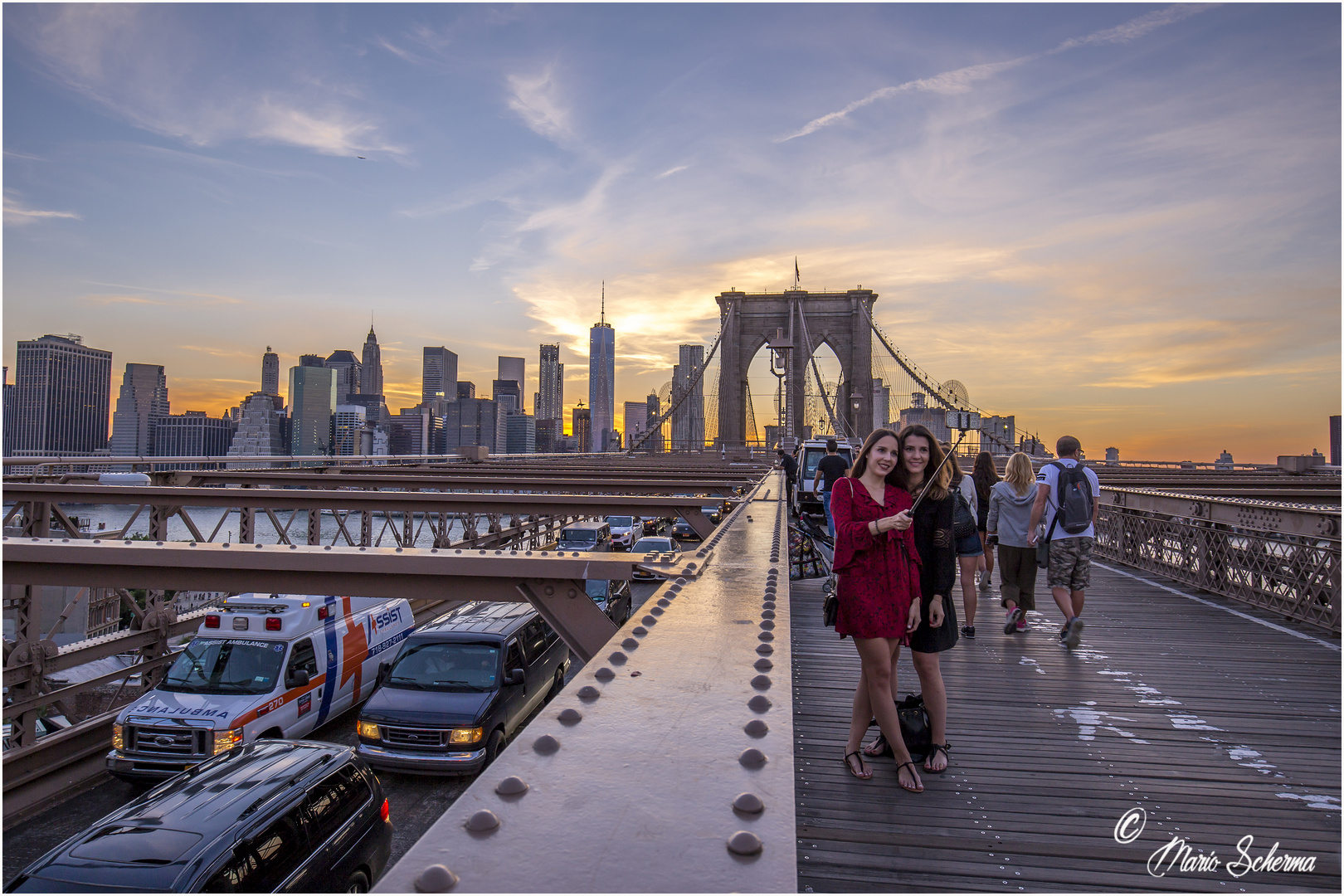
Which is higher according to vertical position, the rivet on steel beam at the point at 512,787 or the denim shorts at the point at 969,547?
the rivet on steel beam at the point at 512,787

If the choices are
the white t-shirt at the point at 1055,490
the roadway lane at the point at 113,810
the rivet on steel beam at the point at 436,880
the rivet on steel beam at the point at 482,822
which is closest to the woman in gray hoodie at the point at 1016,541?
the white t-shirt at the point at 1055,490

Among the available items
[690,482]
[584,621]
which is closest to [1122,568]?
[690,482]

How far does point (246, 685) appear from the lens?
9.08 m

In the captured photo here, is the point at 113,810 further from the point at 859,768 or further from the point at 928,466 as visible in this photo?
the point at 928,466

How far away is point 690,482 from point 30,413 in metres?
86.5

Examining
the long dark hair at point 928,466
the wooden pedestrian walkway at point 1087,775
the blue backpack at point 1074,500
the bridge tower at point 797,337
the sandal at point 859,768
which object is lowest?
the wooden pedestrian walkway at point 1087,775

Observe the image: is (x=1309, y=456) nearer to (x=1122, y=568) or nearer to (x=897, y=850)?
(x=1122, y=568)

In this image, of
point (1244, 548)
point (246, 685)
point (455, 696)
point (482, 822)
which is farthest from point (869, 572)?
point (246, 685)

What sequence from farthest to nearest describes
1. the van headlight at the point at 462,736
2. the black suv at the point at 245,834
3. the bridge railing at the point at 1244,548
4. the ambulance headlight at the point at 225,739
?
the van headlight at the point at 462,736, the ambulance headlight at the point at 225,739, the bridge railing at the point at 1244,548, the black suv at the point at 245,834

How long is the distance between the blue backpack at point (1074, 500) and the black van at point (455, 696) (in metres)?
6.68

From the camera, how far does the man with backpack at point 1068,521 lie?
5.70 meters

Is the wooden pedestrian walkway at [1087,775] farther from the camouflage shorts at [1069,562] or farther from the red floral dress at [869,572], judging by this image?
the red floral dress at [869,572]

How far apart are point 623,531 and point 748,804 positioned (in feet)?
90.3

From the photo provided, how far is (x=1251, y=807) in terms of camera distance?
306cm
